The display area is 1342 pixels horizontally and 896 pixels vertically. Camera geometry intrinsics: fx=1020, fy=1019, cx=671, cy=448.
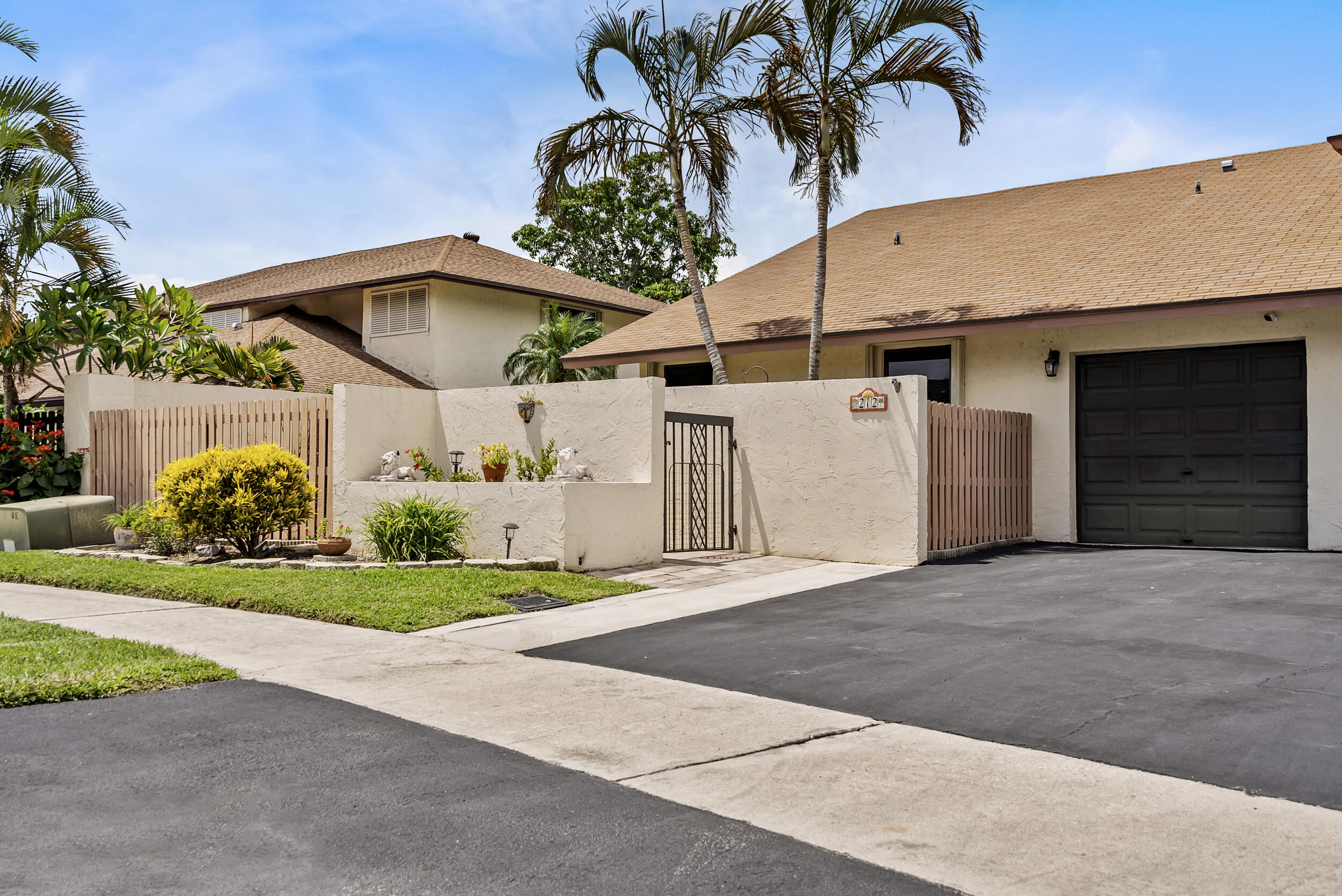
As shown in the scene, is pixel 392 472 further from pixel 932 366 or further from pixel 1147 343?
pixel 1147 343

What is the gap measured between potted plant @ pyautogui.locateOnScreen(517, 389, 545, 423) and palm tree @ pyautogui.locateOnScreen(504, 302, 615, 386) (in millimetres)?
10319

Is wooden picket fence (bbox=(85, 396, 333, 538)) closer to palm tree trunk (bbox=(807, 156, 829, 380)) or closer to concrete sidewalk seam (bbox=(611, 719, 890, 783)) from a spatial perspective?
palm tree trunk (bbox=(807, 156, 829, 380))

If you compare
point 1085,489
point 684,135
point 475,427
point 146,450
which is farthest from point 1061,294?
point 146,450

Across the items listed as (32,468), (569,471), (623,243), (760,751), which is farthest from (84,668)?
(623,243)

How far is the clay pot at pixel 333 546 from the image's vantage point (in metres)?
12.5

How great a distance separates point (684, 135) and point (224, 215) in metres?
9.18

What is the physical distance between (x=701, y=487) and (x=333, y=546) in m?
4.73

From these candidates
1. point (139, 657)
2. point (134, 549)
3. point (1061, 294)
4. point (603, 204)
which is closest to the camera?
point (139, 657)

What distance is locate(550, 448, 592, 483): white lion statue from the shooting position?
41.0 feet

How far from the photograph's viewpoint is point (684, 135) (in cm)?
1595

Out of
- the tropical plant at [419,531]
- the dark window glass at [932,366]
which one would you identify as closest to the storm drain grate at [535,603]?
the tropical plant at [419,531]

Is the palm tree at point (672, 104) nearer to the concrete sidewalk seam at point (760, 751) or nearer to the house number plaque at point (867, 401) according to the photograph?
the house number plaque at point (867, 401)

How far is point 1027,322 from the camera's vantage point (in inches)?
558

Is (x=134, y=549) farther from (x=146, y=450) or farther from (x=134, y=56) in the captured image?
(x=134, y=56)
